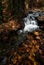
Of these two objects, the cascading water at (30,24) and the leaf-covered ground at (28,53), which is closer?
the leaf-covered ground at (28,53)

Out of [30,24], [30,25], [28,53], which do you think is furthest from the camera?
[30,24]

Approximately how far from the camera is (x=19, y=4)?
12414 millimetres

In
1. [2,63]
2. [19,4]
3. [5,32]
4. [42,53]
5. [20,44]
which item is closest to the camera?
[2,63]

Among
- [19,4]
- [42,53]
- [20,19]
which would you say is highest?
[19,4]

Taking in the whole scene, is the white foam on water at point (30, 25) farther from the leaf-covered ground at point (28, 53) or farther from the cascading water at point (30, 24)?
the leaf-covered ground at point (28, 53)

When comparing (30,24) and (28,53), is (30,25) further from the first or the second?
(28,53)

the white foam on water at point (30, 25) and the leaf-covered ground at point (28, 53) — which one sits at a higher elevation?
the white foam on water at point (30, 25)

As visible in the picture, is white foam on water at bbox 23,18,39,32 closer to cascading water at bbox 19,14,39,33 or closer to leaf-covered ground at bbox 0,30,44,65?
cascading water at bbox 19,14,39,33

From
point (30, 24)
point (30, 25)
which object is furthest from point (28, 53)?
point (30, 24)

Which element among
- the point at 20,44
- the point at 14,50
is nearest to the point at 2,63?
the point at 14,50

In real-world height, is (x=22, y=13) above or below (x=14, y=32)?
above

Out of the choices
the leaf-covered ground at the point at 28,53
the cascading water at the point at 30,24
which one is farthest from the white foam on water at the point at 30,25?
the leaf-covered ground at the point at 28,53

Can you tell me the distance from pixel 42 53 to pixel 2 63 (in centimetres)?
237

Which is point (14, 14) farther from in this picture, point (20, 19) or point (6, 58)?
point (6, 58)
